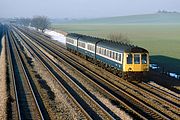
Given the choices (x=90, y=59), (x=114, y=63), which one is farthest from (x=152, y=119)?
(x=90, y=59)

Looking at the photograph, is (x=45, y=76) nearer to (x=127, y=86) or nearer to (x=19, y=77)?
(x=19, y=77)

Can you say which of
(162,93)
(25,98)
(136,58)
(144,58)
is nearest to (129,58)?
(136,58)

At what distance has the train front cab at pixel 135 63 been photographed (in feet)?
93.8

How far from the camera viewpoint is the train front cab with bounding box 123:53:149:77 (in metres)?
28.6

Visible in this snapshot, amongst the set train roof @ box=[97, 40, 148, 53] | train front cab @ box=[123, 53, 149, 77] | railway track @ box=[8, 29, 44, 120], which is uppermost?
train roof @ box=[97, 40, 148, 53]

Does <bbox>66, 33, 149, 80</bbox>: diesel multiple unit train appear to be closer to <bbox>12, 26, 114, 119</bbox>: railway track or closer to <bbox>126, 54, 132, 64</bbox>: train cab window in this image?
<bbox>126, 54, 132, 64</bbox>: train cab window

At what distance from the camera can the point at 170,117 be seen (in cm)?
1858

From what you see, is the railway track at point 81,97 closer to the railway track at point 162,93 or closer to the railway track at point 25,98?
the railway track at point 25,98

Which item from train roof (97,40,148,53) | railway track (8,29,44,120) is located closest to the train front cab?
train roof (97,40,148,53)

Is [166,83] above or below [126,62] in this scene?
below

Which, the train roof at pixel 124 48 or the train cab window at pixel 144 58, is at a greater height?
the train roof at pixel 124 48

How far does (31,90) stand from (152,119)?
35.4ft

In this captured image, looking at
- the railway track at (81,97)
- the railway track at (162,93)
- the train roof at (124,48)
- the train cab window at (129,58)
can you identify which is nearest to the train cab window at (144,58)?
the train roof at (124,48)

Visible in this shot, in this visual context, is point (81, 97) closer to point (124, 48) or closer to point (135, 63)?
point (135, 63)
